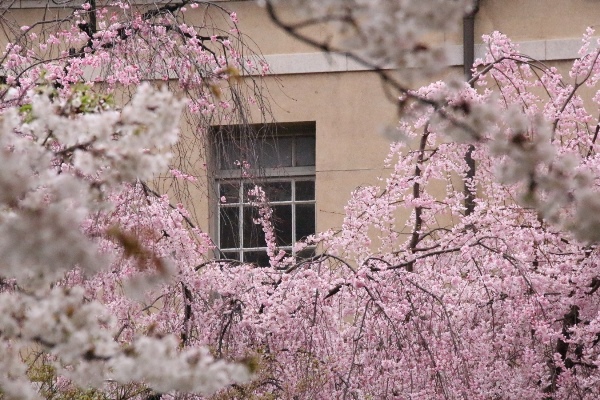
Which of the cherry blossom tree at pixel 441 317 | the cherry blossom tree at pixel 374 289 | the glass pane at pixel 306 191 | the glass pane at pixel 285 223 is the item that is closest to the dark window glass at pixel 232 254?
the glass pane at pixel 285 223

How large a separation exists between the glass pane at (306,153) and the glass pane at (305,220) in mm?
351

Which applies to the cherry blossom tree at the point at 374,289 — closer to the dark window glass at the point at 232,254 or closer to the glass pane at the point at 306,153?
the dark window glass at the point at 232,254

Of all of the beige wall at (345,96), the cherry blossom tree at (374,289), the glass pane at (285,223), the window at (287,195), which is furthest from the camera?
the glass pane at (285,223)

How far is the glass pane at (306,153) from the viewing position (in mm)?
9109

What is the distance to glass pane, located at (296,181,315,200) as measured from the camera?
9.07 m

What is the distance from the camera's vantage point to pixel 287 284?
5887mm

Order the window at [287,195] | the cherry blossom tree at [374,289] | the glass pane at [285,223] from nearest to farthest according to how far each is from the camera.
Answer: the cherry blossom tree at [374,289]
the window at [287,195]
the glass pane at [285,223]

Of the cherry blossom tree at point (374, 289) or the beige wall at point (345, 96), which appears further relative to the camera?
the beige wall at point (345, 96)

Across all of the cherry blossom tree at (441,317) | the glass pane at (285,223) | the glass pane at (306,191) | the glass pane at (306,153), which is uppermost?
the glass pane at (306,153)

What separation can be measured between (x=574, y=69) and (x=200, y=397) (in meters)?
2.94

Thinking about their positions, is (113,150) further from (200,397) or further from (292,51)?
(292,51)

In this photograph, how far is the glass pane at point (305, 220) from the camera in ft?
29.5

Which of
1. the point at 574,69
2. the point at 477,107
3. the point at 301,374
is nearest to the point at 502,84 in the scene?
the point at 574,69

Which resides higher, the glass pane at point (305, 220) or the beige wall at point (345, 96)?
the beige wall at point (345, 96)
